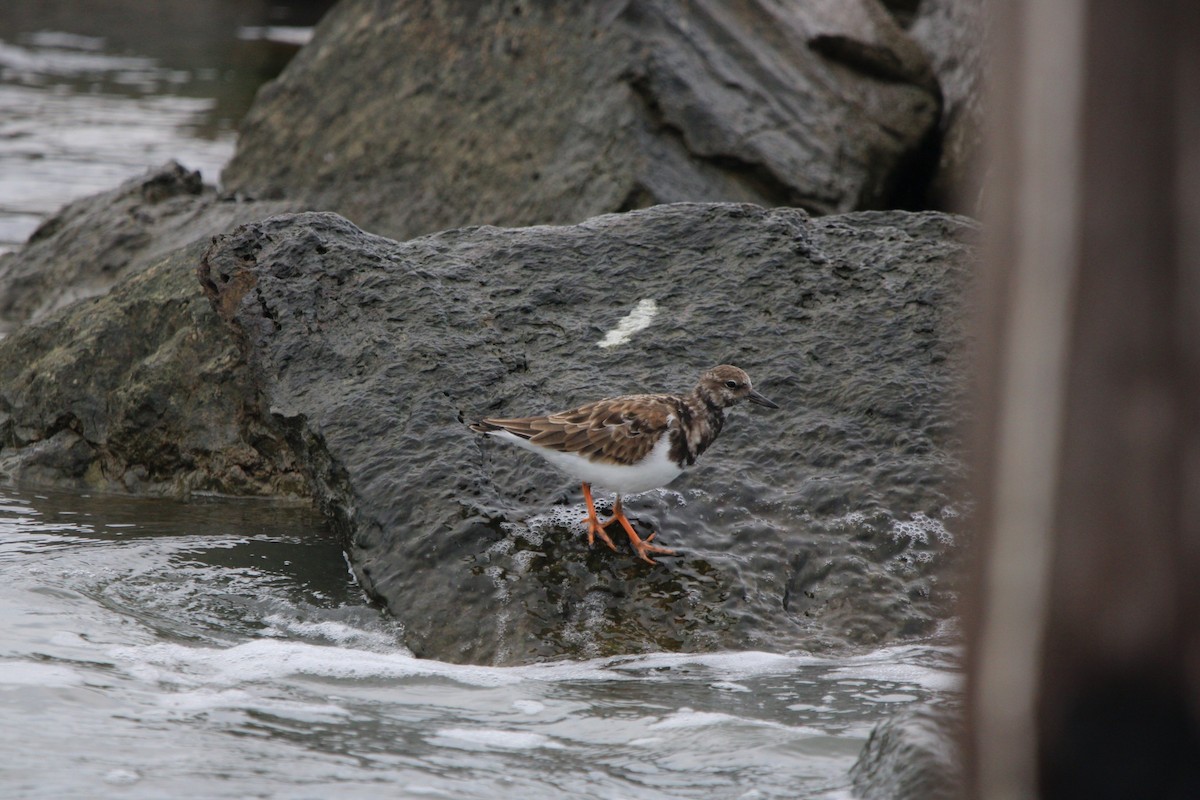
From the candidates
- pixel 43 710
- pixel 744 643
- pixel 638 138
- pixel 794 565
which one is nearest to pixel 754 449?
pixel 794 565

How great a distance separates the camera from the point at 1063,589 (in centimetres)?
97

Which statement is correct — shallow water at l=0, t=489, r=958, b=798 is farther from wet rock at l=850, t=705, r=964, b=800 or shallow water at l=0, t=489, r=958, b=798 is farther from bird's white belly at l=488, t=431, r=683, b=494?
bird's white belly at l=488, t=431, r=683, b=494

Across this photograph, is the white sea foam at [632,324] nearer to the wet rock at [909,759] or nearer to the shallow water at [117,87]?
the wet rock at [909,759]

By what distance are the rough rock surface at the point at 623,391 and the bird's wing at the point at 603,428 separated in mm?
366

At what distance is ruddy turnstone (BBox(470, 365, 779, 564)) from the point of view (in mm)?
4512

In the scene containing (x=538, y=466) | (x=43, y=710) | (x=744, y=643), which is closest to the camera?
(x=43, y=710)

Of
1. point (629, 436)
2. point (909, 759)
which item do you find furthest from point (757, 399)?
point (909, 759)

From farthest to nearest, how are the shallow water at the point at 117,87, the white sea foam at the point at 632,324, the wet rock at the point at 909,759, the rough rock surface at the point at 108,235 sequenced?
the shallow water at the point at 117,87
the rough rock surface at the point at 108,235
the white sea foam at the point at 632,324
the wet rock at the point at 909,759

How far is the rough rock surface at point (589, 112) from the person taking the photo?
336 inches

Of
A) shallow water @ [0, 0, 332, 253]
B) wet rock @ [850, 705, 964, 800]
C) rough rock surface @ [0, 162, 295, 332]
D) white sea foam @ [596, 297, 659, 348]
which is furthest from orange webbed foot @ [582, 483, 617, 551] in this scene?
shallow water @ [0, 0, 332, 253]

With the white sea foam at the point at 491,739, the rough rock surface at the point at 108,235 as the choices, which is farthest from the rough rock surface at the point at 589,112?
the white sea foam at the point at 491,739

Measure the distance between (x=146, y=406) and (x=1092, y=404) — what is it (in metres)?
5.96

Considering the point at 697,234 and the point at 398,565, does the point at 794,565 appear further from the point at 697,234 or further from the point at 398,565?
the point at 697,234

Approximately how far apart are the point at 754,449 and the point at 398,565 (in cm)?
152
